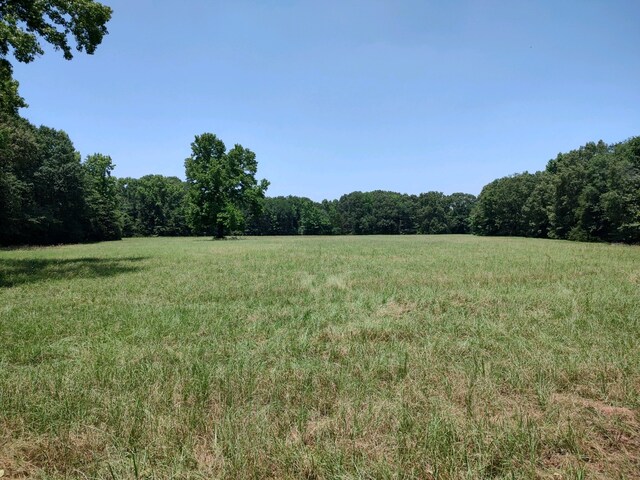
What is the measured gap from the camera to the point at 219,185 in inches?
2178

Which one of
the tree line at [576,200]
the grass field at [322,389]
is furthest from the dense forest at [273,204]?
the grass field at [322,389]

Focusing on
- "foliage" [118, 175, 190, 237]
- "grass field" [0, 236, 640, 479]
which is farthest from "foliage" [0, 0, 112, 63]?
"foliage" [118, 175, 190, 237]

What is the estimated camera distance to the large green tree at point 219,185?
54.7m

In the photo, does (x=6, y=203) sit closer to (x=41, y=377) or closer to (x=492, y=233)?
(x=41, y=377)

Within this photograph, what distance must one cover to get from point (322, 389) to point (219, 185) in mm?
54399

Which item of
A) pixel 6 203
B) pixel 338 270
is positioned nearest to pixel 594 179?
pixel 338 270

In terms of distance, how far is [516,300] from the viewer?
9.70 metres

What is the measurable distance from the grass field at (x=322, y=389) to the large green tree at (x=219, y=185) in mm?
46857

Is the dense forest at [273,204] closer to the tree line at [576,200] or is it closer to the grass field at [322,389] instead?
the tree line at [576,200]

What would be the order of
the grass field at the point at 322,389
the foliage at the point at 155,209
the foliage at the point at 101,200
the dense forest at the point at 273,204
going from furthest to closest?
the foliage at the point at 155,209
the foliage at the point at 101,200
the dense forest at the point at 273,204
the grass field at the point at 322,389

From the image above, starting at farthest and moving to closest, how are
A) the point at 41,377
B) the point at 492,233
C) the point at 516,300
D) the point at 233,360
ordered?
the point at 492,233
the point at 516,300
the point at 233,360
the point at 41,377

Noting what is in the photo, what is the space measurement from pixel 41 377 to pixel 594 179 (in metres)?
67.8

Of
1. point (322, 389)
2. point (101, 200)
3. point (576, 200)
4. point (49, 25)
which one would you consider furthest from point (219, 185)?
point (576, 200)

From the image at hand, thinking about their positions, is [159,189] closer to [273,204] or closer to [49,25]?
[273,204]
